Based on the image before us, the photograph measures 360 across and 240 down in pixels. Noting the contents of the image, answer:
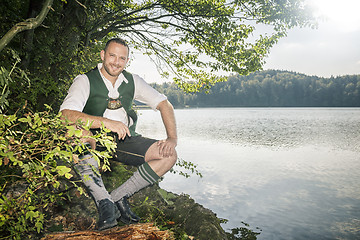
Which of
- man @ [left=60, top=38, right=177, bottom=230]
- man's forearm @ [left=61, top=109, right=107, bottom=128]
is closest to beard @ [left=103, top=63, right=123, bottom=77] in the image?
man @ [left=60, top=38, right=177, bottom=230]

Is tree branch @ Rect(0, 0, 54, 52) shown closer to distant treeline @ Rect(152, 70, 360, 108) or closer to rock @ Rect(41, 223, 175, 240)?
rock @ Rect(41, 223, 175, 240)

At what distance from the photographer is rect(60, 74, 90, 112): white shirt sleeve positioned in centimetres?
282

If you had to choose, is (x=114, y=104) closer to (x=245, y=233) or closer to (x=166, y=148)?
(x=166, y=148)

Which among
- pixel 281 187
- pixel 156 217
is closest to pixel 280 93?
pixel 281 187

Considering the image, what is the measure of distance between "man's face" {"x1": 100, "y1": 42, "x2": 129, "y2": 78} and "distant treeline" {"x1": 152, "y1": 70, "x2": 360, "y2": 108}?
502 ft

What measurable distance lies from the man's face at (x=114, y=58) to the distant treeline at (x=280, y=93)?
502 ft

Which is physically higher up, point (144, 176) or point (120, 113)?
point (120, 113)

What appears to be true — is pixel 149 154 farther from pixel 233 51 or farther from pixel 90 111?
pixel 233 51

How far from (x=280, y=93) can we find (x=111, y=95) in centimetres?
18512

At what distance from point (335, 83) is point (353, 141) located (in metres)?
167

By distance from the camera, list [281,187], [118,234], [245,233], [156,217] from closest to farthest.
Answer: [118,234]
[156,217]
[245,233]
[281,187]

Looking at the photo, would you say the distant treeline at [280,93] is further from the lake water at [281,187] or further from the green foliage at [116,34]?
the green foliage at [116,34]

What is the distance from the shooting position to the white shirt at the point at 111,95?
286 centimetres

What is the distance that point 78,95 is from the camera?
2.90 m
